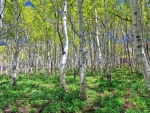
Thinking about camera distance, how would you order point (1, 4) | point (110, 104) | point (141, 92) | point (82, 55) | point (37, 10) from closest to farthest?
point (1, 4) < point (110, 104) < point (82, 55) < point (141, 92) < point (37, 10)

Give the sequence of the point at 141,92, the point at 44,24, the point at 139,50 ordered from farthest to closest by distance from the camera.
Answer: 1. the point at 44,24
2. the point at 141,92
3. the point at 139,50

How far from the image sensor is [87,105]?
685cm

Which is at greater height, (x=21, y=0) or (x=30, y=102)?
(x=21, y=0)

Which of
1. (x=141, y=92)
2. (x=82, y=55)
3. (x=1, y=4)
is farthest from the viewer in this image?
(x=141, y=92)

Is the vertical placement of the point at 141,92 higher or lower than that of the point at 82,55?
lower

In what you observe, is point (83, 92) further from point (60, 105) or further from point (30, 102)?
point (30, 102)

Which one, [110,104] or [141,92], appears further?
[141,92]

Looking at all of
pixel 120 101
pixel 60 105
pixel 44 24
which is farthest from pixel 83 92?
pixel 44 24

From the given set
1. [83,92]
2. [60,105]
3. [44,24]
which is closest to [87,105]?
[83,92]

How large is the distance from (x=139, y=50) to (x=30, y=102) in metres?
6.73

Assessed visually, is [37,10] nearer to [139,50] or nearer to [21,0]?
[21,0]

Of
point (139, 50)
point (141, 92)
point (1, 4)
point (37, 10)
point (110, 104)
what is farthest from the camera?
point (37, 10)

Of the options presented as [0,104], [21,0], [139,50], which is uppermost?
[21,0]

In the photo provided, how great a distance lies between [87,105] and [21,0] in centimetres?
1079
